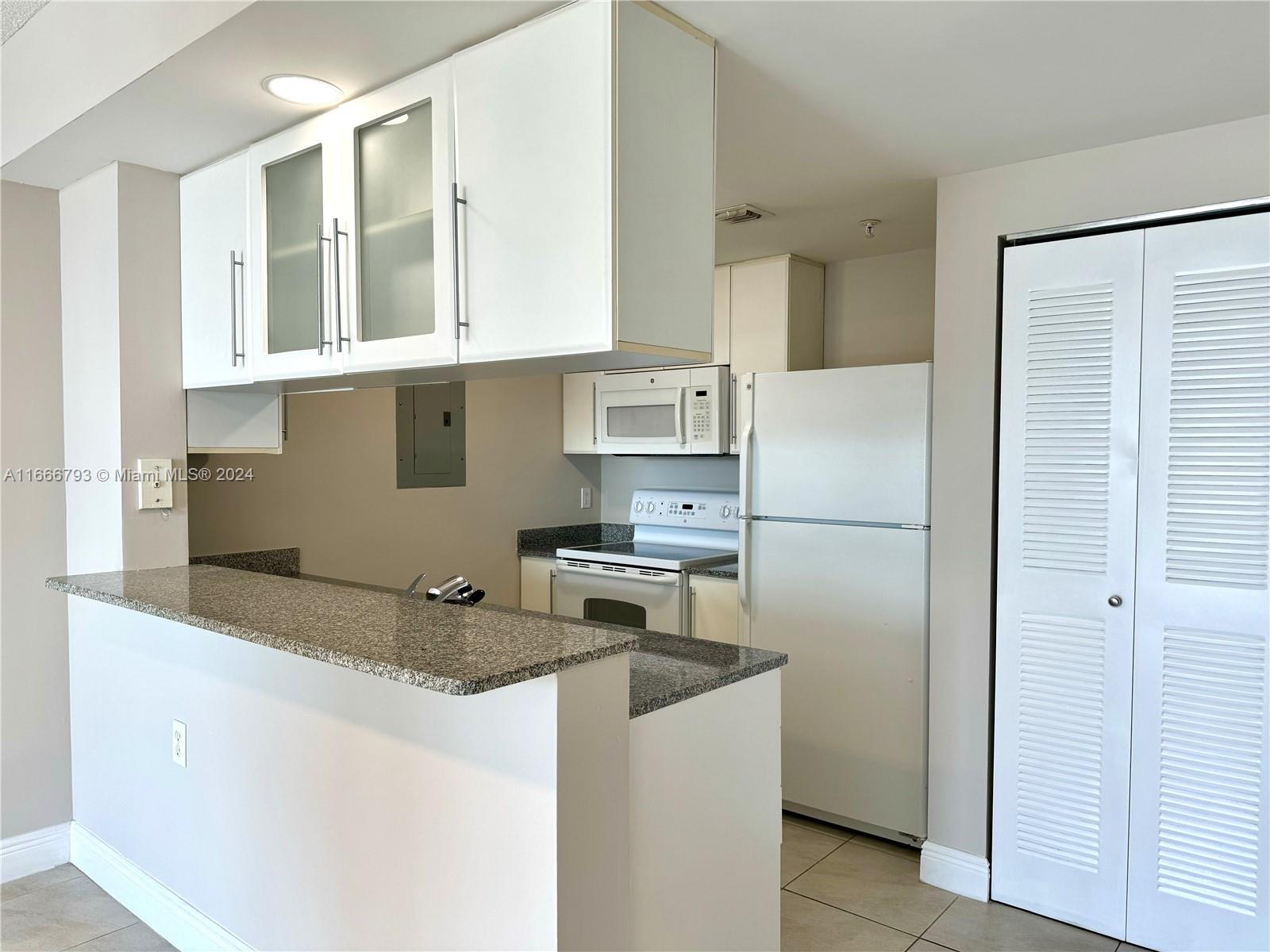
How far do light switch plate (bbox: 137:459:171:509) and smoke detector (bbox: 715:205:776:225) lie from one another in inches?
79.2

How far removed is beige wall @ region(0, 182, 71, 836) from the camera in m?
2.83

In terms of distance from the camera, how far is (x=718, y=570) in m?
3.88

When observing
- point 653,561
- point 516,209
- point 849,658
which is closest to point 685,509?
point 653,561

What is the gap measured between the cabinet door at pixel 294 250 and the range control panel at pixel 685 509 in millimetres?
2507

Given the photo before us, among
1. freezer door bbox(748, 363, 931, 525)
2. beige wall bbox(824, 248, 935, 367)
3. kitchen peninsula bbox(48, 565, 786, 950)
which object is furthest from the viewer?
beige wall bbox(824, 248, 935, 367)

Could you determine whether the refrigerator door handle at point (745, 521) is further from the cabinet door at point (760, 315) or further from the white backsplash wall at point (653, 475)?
the white backsplash wall at point (653, 475)

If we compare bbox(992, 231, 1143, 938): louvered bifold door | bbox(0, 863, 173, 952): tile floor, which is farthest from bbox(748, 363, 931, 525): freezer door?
bbox(0, 863, 173, 952): tile floor

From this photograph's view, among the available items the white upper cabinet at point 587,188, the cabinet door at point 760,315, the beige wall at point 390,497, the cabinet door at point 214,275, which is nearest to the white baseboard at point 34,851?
the beige wall at point 390,497

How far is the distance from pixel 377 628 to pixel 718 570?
237 cm

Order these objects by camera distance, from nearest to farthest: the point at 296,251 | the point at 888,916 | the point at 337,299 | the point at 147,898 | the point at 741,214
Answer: the point at 337,299
the point at 296,251
the point at 147,898
the point at 888,916
the point at 741,214

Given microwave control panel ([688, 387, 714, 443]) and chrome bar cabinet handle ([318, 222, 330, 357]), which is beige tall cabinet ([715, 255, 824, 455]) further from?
chrome bar cabinet handle ([318, 222, 330, 357])

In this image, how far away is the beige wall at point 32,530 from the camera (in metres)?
2.83

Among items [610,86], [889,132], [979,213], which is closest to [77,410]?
[610,86]

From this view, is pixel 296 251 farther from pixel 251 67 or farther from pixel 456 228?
pixel 456 228
